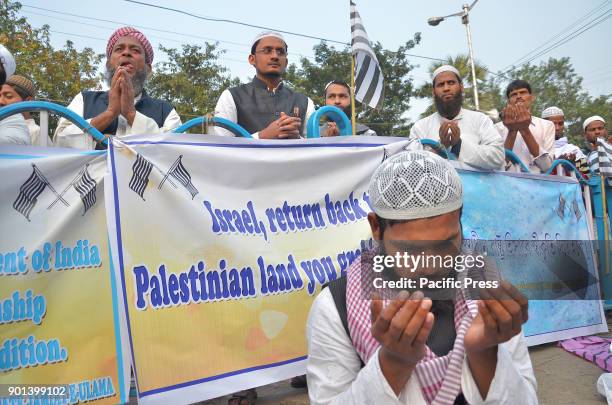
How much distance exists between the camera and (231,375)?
2.58m

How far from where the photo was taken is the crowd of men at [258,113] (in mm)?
2908

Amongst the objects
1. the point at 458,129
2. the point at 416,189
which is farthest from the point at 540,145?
the point at 416,189

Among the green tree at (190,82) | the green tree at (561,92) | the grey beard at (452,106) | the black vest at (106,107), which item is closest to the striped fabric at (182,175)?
the black vest at (106,107)

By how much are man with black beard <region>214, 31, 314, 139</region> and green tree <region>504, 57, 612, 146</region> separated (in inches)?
1532

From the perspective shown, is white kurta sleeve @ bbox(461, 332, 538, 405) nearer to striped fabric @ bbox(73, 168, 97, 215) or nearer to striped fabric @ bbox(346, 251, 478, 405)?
striped fabric @ bbox(346, 251, 478, 405)

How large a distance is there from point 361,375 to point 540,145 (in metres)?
4.76

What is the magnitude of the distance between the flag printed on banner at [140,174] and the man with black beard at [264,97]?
148 cm

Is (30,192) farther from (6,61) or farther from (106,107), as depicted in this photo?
(106,107)

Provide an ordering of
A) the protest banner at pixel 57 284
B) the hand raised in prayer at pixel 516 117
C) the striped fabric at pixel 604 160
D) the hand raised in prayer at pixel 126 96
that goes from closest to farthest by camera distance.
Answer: the protest banner at pixel 57 284, the hand raised in prayer at pixel 126 96, the hand raised in prayer at pixel 516 117, the striped fabric at pixel 604 160

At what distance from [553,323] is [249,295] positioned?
2.74 meters

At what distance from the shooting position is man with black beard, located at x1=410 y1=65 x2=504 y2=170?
3.89 m

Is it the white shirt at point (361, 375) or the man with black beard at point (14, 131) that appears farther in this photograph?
the man with black beard at point (14, 131)

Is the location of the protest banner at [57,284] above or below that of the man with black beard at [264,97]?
below

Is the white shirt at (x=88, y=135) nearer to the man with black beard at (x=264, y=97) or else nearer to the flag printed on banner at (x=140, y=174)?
the flag printed on banner at (x=140, y=174)
